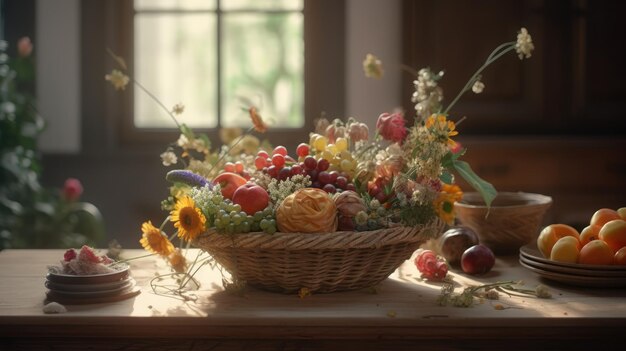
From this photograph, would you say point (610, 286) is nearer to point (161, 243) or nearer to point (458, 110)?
point (161, 243)

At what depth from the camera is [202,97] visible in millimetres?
4191

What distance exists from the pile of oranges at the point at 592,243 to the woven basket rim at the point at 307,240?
0.35 meters

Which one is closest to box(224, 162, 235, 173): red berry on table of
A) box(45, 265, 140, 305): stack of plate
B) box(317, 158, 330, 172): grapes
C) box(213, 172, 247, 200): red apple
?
box(213, 172, 247, 200): red apple

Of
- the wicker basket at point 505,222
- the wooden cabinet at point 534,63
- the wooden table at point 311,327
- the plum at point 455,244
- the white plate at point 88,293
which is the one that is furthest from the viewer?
the wooden cabinet at point 534,63

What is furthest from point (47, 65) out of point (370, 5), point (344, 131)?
point (344, 131)

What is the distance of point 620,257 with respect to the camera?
178 cm

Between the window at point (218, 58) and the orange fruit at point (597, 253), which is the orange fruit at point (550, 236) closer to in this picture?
the orange fruit at point (597, 253)

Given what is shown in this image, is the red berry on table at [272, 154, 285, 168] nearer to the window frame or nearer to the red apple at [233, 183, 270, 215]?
the red apple at [233, 183, 270, 215]

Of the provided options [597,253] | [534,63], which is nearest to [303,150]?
[597,253]

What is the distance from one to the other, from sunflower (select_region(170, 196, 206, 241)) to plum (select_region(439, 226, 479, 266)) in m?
0.63

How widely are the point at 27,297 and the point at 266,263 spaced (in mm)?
487

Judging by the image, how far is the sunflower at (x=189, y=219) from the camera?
166cm

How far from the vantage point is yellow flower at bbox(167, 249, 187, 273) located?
1.87 metres

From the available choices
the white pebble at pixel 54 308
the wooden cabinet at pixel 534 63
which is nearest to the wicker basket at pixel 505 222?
the white pebble at pixel 54 308
